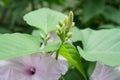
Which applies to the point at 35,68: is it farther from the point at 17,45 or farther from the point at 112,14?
the point at 112,14

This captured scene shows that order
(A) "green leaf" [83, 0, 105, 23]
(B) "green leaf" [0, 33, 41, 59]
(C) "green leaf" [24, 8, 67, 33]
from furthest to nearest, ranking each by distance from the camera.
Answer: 1. (A) "green leaf" [83, 0, 105, 23]
2. (C) "green leaf" [24, 8, 67, 33]
3. (B) "green leaf" [0, 33, 41, 59]

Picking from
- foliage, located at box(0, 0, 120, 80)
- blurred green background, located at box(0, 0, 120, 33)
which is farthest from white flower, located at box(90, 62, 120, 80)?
blurred green background, located at box(0, 0, 120, 33)

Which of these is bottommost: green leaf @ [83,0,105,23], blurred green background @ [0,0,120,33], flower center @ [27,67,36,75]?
blurred green background @ [0,0,120,33]

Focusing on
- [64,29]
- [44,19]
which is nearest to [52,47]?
[64,29]

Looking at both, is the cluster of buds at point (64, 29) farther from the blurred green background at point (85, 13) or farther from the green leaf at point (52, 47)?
the blurred green background at point (85, 13)

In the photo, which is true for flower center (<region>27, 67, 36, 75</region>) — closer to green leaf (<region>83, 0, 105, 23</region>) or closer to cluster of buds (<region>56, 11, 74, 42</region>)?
cluster of buds (<region>56, 11, 74, 42</region>)

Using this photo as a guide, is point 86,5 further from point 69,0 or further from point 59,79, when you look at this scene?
point 59,79

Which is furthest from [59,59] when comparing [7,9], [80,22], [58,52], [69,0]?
[69,0]
